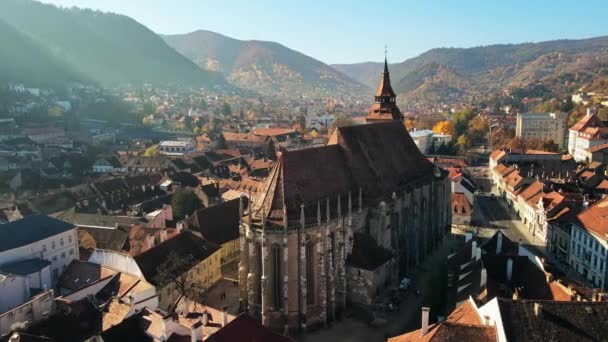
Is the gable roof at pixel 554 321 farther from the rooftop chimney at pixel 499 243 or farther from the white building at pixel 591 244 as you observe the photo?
the white building at pixel 591 244

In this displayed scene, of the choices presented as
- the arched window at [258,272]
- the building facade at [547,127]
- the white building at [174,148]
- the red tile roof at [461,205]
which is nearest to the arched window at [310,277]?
the arched window at [258,272]

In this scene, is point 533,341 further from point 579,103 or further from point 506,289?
point 579,103

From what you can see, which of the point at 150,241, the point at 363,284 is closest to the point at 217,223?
the point at 150,241

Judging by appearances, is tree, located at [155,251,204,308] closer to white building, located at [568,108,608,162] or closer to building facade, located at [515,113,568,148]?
white building, located at [568,108,608,162]

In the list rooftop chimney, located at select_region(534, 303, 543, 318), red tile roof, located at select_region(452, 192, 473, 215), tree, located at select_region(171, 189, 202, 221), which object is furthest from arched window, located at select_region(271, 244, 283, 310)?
red tile roof, located at select_region(452, 192, 473, 215)

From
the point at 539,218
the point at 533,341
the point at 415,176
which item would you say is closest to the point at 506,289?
the point at 533,341

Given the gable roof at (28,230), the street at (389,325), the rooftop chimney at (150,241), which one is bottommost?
the street at (389,325)
